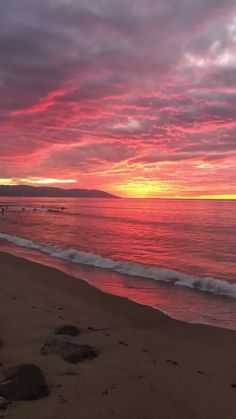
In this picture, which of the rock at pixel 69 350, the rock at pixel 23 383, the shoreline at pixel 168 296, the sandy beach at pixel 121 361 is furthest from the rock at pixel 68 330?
the shoreline at pixel 168 296

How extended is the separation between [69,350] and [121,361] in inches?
34.6

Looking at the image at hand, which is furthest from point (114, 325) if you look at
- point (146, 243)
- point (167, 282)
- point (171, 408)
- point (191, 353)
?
point (146, 243)

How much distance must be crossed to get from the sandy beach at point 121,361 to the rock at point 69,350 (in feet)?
0.42

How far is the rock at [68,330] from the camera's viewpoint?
26.3ft

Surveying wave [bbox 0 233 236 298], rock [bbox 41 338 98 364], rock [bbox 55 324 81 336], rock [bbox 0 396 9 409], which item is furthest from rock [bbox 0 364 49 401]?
wave [bbox 0 233 236 298]

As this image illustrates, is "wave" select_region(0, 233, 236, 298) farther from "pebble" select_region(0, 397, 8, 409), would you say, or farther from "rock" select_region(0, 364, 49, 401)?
"pebble" select_region(0, 397, 8, 409)

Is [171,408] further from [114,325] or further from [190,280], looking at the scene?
[190,280]

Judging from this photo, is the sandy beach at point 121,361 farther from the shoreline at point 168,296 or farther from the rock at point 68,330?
the shoreline at point 168,296

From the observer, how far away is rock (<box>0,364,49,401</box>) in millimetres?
4992

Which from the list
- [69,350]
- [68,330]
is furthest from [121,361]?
[68,330]

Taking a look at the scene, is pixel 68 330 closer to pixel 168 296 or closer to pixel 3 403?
pixel 3 403

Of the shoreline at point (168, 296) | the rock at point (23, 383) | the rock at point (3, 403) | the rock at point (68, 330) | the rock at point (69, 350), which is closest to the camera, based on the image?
the rock at point (3, 403)

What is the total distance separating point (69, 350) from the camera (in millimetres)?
6633

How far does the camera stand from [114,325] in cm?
934
